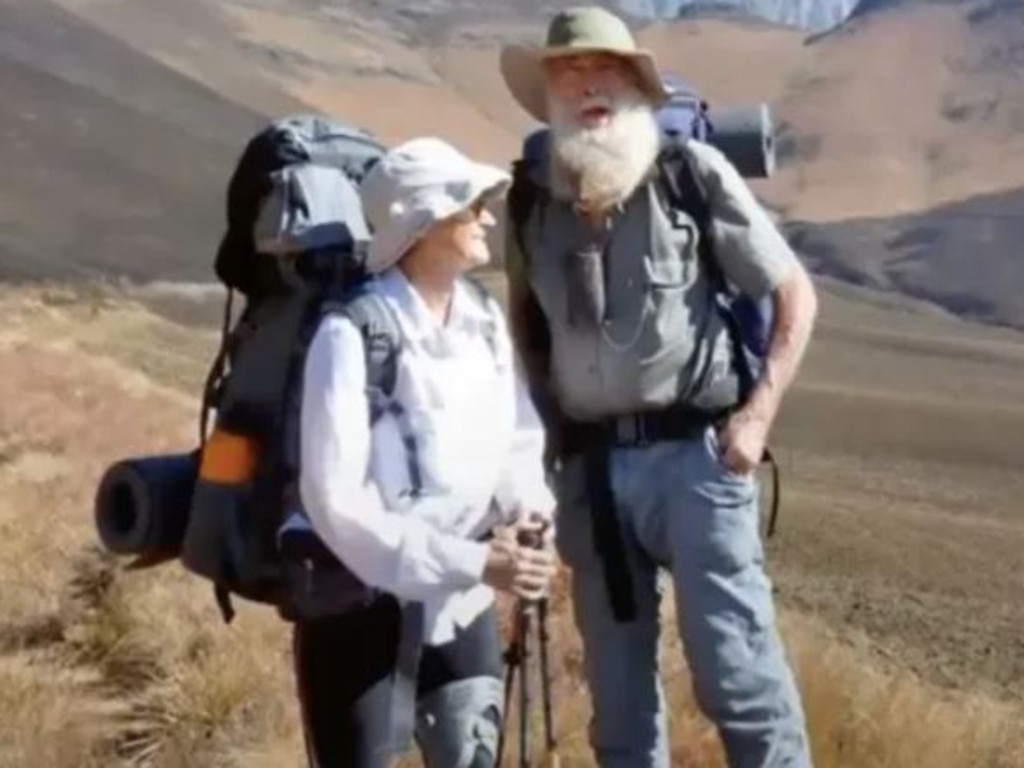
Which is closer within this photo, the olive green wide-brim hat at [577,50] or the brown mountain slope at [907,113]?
the olive green wide-brim hat at [577,50]

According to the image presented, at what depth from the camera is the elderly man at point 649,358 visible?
469 cm

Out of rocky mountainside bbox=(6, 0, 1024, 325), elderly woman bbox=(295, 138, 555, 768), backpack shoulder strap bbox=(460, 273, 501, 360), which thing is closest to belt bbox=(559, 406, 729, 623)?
elderly woman bbox=(295, 138, 555, 768)

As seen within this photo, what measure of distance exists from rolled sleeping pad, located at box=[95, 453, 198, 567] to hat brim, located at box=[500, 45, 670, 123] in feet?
3.44

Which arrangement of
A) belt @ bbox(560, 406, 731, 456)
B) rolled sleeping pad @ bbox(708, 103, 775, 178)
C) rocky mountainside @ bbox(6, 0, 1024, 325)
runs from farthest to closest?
rocky mountainside @ bbox(6, 0, 1024, 325)
rolled sleeping pad @ bbox(708, 103, 775, 178)
belt @ bbox(560, 406, 731, 456)

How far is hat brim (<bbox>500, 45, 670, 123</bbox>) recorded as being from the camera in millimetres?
4703

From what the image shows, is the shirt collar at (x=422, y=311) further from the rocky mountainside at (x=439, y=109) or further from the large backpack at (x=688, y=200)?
the rocky mountainside at (x=439, y=109)

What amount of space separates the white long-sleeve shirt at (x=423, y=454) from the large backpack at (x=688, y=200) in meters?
0.50

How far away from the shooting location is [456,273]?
4336 mm

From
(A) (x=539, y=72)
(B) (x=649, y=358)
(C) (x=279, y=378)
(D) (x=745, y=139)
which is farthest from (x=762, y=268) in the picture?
(C) (x=279, y=378)

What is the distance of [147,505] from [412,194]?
0.77 meters

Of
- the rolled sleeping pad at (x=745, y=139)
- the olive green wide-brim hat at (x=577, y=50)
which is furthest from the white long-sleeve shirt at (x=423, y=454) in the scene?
the rolled sleeping pad at (x=745, y=139)

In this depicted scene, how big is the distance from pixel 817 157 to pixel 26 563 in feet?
298

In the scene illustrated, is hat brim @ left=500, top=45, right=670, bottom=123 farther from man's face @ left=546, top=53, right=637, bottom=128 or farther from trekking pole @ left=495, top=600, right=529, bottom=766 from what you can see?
trekking pole @ left=495, top=600, right=529, bottom=766

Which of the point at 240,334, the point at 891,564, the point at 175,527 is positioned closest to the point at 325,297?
the point at 240,334
